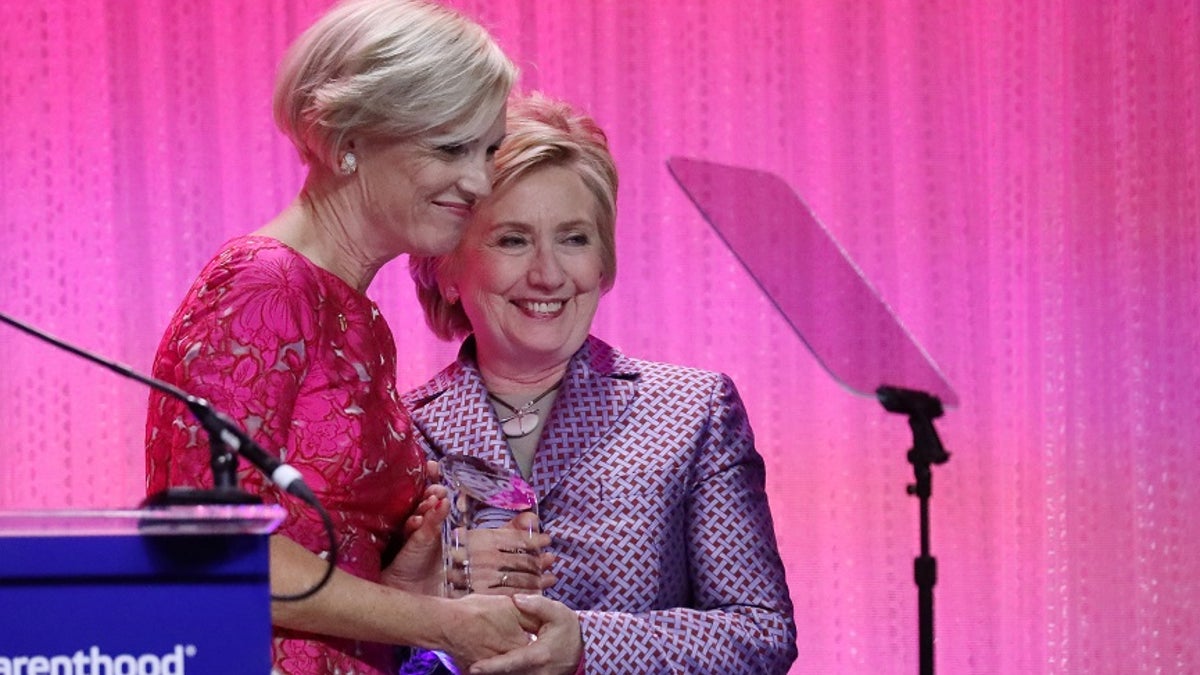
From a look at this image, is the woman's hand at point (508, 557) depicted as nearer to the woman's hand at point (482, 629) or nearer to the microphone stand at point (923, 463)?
the woman's hand at point (482, 629)

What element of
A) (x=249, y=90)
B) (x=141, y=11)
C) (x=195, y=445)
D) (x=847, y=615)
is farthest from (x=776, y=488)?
(x=195, y=445)

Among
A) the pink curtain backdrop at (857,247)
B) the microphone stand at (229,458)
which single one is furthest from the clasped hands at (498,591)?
the pink curtain backdrop at (857,247)

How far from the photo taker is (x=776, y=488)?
3.39 metres

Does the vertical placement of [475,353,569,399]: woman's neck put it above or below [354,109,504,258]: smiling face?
below

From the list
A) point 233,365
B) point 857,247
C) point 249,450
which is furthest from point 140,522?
point 857,247

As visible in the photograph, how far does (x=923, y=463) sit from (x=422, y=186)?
2.14 ft

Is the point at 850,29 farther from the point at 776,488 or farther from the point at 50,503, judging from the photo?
the point at 50,503

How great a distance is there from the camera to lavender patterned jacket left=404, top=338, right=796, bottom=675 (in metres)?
2.32

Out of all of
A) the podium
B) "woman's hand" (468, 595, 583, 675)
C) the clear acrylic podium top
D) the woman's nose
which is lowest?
"woman's hand" (468, 595, 583, 675)

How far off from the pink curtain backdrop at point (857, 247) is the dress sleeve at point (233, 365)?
1.46 m

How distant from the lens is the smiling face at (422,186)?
2057 millimetres

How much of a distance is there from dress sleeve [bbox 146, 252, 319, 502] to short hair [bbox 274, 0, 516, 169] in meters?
0.20

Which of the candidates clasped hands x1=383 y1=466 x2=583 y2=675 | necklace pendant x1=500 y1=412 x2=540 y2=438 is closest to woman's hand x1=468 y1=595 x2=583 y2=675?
clasped hands x1=383 y1=466 x2=583 y2=675

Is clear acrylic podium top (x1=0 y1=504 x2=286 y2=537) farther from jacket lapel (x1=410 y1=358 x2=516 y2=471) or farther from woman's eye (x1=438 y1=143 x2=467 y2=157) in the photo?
jacket lapel (x1=410 y1=358 x2=516 y2=471)
